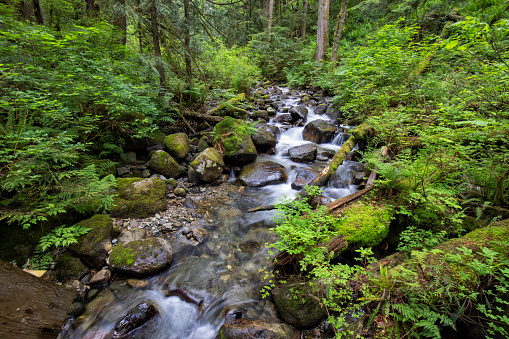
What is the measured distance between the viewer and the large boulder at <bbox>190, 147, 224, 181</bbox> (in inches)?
256

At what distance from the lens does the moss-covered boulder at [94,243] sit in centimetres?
361

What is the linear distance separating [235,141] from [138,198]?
3.53 meters

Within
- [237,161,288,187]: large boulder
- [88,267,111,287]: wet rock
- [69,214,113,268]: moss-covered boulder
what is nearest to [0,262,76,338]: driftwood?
[88,267,111,287]: wet rock

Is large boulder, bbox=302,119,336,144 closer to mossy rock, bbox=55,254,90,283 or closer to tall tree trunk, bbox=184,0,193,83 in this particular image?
tall tree trunk, bbox=184,0,193,83

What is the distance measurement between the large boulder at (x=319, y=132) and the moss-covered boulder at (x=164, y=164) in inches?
231

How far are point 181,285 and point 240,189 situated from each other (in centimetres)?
338

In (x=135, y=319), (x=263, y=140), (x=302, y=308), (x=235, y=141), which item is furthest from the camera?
(x=263, y=140)

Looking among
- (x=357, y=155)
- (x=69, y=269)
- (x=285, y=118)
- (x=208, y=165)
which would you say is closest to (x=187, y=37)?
(x=208, y=165)

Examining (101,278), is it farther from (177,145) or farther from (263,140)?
(263,140)

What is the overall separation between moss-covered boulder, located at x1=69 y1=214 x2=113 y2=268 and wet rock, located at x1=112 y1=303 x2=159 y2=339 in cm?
117

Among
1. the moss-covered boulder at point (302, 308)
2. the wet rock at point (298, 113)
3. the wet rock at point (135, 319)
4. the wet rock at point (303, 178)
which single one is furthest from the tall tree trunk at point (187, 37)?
the moss-covered boulder at point (302, 308)

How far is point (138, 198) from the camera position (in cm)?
494

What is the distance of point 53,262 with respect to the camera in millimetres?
A: 3449

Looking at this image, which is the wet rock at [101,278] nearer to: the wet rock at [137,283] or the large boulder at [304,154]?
the wet rock at [137,283]
